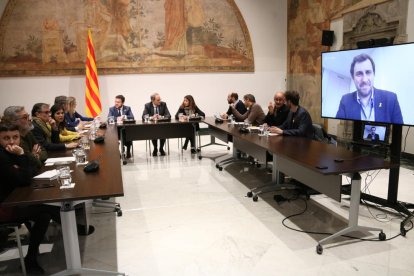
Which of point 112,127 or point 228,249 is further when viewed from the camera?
point 112,127

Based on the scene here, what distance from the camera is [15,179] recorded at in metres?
2.46

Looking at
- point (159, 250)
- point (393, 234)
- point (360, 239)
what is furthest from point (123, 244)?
point (393, 234)

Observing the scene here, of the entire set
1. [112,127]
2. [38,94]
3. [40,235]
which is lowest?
[40,235]

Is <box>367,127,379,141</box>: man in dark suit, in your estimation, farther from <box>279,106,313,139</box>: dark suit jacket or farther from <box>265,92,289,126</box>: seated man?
<box>265,92,289,126</box>: seated man

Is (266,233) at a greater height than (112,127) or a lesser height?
lesser

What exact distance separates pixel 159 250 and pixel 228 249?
0.61 meters

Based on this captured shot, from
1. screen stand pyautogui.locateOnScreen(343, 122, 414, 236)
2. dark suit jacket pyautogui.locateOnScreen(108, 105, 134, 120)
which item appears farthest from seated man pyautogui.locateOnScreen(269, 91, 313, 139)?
dark suit jacket pyautogui.locateOnScreen(108, 105, 134, 120)

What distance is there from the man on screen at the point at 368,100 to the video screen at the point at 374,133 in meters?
0.12

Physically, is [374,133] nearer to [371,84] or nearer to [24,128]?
[371,84]

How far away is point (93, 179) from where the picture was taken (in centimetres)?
265

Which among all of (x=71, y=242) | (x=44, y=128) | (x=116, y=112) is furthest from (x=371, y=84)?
(x=116, y=112)

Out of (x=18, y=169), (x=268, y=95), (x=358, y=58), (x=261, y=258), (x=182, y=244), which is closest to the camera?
(x=18, y=169)

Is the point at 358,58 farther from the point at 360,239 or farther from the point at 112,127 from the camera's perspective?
the point at 112,127

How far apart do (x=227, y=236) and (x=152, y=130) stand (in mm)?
3500
